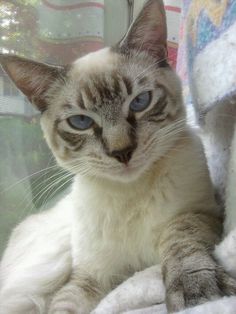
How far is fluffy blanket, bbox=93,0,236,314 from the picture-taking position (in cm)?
89

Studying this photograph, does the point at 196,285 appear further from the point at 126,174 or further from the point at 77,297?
the point at 77,297

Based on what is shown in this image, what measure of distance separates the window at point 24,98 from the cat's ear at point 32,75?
33 centimetres

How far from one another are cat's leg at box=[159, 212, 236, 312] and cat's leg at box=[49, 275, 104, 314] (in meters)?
0.28

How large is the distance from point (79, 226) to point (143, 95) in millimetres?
442

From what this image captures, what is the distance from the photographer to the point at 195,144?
4.32 ft

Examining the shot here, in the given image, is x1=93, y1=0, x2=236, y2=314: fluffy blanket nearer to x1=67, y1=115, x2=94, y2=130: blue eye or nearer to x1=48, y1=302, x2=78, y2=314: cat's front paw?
x1=48, y1=302, x2=78, y2=314: cat's front paw

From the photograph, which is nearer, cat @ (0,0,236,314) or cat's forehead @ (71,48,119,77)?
cat @ (0,0,236,314)

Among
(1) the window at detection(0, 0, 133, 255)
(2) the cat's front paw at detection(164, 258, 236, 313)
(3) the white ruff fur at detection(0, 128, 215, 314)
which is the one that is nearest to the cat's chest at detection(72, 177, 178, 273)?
(3) the white ruff fur at detection(0, 128, 215, 314)

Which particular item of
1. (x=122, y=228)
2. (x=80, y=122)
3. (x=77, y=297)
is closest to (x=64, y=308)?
(x=77, y=297)

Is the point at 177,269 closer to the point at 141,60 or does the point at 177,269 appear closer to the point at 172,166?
the point at 172,166

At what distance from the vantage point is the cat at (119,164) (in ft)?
3.76

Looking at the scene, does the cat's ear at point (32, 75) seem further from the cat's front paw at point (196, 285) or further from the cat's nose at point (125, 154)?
the cat's front paw at point (196, 285)

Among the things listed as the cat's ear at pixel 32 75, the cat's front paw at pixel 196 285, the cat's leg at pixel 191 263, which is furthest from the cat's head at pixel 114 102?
the cat's front paw at pixel 196 285

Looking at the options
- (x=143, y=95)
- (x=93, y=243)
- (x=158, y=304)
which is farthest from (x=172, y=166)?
(x=158, y=304)
